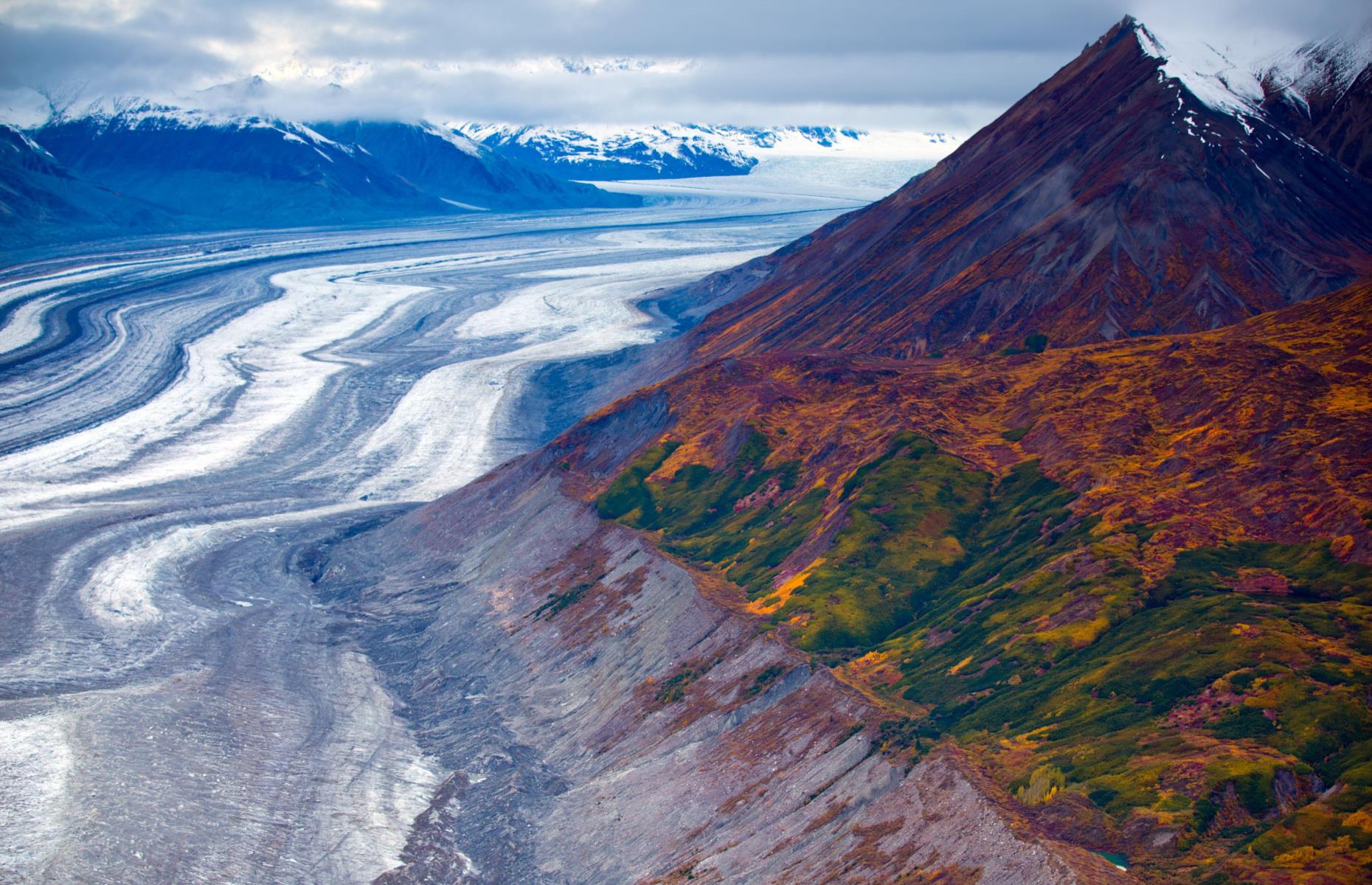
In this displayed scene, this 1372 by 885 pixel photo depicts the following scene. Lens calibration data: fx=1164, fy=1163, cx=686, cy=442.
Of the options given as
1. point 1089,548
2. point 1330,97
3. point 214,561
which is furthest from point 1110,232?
point 214,561

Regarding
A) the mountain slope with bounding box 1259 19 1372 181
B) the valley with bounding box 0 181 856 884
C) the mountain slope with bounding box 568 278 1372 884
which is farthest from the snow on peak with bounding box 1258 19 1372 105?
the valley with bounding box 0 181 856 884

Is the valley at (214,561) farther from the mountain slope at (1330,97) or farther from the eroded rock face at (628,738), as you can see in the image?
the mountain slope at (1330,97)

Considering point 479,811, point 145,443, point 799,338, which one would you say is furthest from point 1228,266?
point 145,443

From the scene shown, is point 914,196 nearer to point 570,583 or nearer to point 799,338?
point 799,338

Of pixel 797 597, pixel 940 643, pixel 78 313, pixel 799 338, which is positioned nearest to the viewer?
pixel 940 643

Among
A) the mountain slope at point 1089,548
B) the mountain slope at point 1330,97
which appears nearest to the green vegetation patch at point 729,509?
the mountain slope at point 1089,548

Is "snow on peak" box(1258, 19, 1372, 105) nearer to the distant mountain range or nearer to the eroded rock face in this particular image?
the distant mountain range
